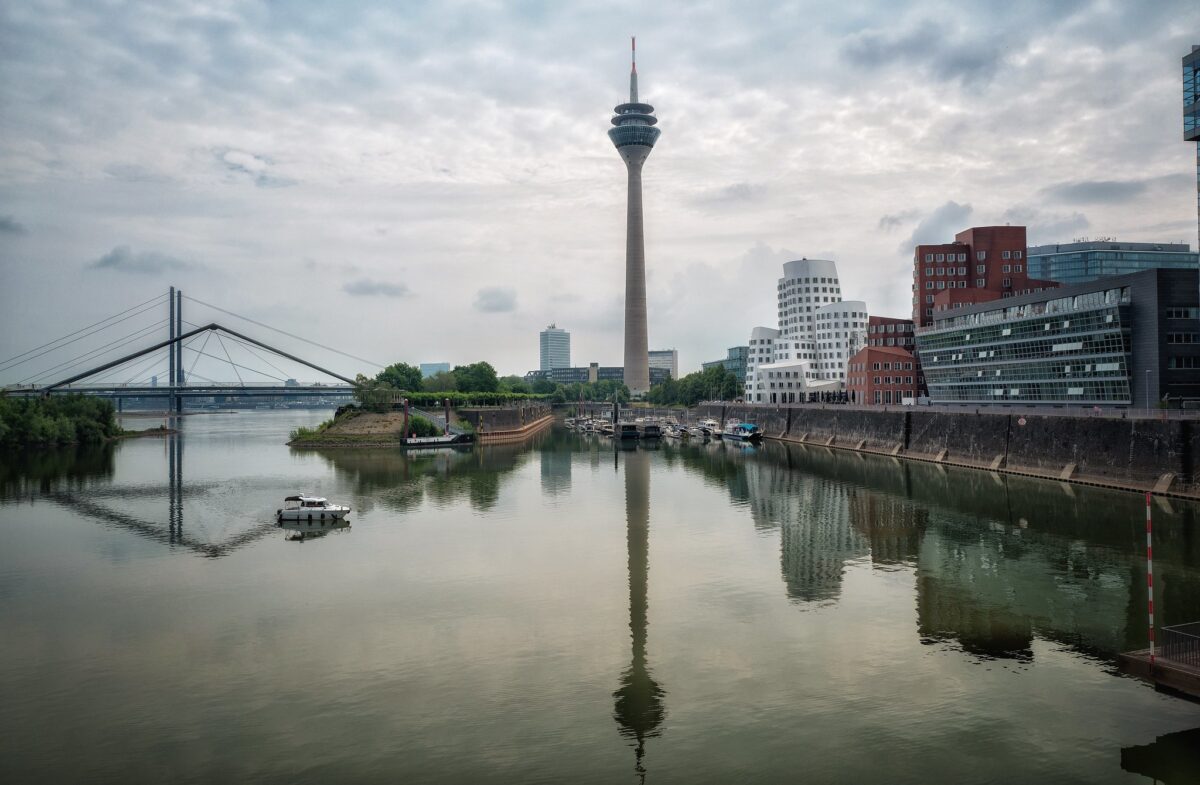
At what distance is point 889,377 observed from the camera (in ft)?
382

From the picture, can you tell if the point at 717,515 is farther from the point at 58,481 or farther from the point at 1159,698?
the point at 58,481

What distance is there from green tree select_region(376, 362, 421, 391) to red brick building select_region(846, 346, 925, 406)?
90.8 m

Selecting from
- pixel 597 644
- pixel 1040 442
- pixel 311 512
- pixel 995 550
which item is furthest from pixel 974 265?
pixel 597 644

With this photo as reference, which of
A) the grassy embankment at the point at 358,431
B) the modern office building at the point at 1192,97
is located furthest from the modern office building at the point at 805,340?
the modern office building at the point at 1192,97

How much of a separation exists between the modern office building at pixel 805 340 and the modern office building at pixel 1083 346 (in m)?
58.1

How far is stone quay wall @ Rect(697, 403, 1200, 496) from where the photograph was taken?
150ft

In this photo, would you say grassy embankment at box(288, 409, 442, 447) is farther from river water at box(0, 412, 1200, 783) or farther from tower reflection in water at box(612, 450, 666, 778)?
tower reflection in water at box(612, 450, 666, 778)

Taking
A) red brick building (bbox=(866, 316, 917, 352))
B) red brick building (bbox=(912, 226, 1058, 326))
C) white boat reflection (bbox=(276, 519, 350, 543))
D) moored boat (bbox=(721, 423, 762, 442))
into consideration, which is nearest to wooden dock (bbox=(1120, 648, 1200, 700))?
white boat reflection (bbox=(276, 519, 350, 543))

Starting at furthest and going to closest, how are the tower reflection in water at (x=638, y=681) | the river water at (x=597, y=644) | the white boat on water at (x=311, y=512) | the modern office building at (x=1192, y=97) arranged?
the modern office building at (x=1192, y=97) < the white boat on water at (x=311, y=512) < the tower reflection in water at (x=638, y=681) < the river water at (x=597, y=644)

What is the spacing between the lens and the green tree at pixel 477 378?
172125 mm

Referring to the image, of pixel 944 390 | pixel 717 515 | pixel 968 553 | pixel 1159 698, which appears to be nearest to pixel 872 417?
pixel 944 390

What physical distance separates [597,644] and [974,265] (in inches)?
4412

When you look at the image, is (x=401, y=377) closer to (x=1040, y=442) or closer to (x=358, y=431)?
(x=358, y=431)

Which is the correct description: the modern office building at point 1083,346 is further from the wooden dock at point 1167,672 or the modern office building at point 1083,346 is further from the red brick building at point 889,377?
the wooden dock at point 1167,672
